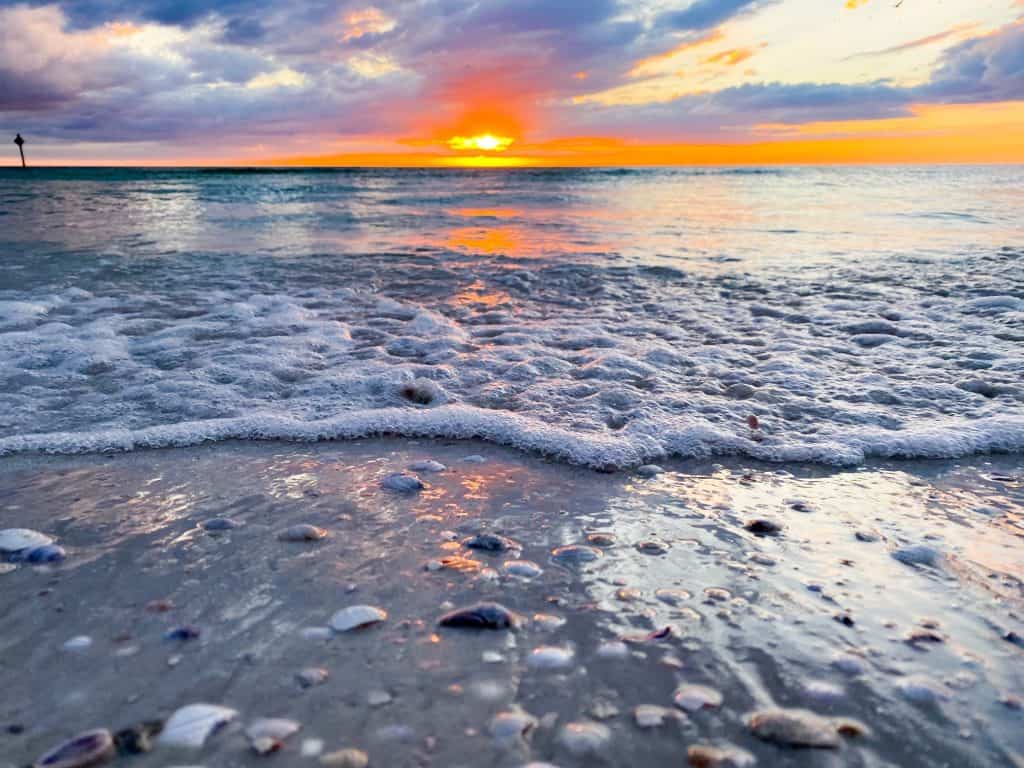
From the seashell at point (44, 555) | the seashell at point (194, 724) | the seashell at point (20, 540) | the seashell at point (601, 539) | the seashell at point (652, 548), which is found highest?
the seashell at point (20, 540)

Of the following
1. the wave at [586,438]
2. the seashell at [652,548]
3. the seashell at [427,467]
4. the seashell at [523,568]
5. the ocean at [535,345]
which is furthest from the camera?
the ocean at [535,345]

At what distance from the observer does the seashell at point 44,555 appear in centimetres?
231

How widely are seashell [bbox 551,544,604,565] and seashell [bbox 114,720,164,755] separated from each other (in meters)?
1.28

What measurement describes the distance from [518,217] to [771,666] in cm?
1721

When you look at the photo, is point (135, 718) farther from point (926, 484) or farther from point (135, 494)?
point (926, 484)

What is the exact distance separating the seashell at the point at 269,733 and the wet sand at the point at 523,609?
3 centimetres

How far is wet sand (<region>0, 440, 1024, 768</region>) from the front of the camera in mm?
1562

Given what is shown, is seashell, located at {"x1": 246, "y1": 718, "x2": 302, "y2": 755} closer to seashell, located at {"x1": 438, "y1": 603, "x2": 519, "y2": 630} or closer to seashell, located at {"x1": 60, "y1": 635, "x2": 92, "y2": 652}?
seashell, located at {"x1": 438, "y1": 603, "x2": 519, "y2": 630}

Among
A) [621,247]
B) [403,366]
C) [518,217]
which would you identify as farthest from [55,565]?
[518,217]

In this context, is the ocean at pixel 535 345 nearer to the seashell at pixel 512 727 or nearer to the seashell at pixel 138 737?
the seashell at pixel 512 727

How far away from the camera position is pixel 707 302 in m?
6.99

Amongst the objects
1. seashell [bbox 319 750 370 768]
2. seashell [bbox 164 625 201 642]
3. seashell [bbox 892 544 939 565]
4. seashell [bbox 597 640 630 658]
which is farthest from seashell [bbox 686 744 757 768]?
seashell [bbox 164 625 201 642]

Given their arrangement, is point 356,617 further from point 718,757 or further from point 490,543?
point 718,757

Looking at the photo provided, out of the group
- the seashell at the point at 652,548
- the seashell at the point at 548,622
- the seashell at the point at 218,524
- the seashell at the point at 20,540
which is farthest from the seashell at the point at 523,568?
the seashell at the point at 20,540
